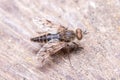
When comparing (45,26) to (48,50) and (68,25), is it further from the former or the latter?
(48,50)

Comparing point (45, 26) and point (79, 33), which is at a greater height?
point (45, 26)

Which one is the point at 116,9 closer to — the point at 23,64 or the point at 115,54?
the point at 115,54

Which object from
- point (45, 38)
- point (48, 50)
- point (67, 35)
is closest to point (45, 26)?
point (45, 38)

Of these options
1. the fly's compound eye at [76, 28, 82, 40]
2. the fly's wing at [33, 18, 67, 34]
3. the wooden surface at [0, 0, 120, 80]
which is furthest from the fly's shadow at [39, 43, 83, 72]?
the fly's wing at [33, 18, 67, 34]

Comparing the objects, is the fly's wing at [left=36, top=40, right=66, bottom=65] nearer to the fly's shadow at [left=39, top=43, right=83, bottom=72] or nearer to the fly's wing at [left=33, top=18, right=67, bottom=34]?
the fly's shadow at [left=39, top=43, right=83, bottom=72]

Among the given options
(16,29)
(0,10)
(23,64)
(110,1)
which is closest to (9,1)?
(0,10)
